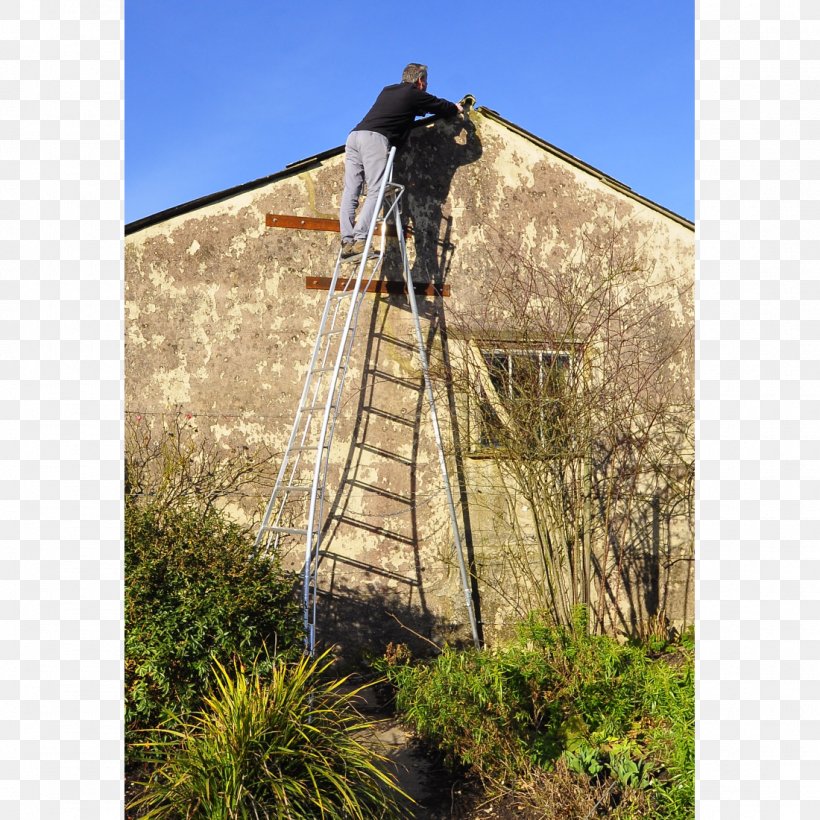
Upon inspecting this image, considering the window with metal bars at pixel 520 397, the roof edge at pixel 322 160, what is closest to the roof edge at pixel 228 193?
the roof edge at pixel 322 160

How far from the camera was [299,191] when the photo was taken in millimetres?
6402

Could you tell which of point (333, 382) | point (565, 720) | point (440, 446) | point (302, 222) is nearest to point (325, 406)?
point (333, 382)

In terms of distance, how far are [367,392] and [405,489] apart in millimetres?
894

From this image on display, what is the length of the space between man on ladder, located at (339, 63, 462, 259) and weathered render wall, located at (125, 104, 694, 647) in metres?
0.32

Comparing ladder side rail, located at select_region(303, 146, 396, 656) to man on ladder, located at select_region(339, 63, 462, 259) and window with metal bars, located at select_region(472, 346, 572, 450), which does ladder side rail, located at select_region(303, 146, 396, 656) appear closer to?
man on ladder, located at select_region(339, 63, 462, 259)

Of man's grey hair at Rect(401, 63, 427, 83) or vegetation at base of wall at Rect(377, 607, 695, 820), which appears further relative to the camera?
man's grey hair at Rect(401, 63, 427, 83)

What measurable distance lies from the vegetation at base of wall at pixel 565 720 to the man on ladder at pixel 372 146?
3341 mm

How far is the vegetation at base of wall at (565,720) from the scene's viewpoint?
13.1 ft

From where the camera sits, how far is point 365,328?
6.52 meters

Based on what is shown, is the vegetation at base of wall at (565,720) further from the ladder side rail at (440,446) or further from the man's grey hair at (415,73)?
the man's grey hair at (415,73)

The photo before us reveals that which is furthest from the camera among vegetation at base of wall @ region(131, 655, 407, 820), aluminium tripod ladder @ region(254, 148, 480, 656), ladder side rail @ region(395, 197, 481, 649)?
ladder side rail @ region(395, 197, 481, 649)

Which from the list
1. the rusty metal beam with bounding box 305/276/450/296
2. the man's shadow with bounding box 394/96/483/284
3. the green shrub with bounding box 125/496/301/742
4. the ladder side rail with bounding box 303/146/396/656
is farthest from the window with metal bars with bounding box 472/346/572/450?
the green shrub with bounding box 125/496/301/742

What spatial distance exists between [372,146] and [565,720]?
4475 millimetres

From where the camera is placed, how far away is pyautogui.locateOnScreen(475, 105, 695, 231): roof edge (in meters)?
6.89
